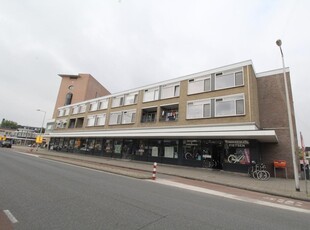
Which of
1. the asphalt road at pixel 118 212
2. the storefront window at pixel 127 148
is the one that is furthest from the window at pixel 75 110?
the asphalt road at pixel 118 212

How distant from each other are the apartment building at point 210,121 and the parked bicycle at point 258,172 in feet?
1.76

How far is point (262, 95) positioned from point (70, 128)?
32030 millimetres

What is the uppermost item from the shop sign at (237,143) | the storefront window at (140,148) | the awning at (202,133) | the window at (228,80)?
the window at (228,80)

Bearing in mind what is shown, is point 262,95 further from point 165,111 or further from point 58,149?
point 58,149

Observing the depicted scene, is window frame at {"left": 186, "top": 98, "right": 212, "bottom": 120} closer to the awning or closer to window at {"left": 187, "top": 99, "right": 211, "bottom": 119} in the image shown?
window at {"left": 187, "top": 99, "right": 211, "bottom": 119}

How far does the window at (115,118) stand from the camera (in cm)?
2767

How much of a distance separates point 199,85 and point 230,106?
418cm

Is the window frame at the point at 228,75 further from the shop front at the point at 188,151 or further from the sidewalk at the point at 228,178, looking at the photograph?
the sidewalk at the point at 228,178

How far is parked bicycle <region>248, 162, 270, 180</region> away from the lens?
14.6 m

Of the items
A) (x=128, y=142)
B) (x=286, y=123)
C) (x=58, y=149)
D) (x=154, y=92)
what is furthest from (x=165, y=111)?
(x=58, y=149)

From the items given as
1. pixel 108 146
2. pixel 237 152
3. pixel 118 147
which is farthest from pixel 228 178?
pixel 108 146

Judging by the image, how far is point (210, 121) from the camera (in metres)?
18.2

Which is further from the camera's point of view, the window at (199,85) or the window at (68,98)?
the window at (68,98)

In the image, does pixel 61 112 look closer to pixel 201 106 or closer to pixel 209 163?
pixel 201 106
